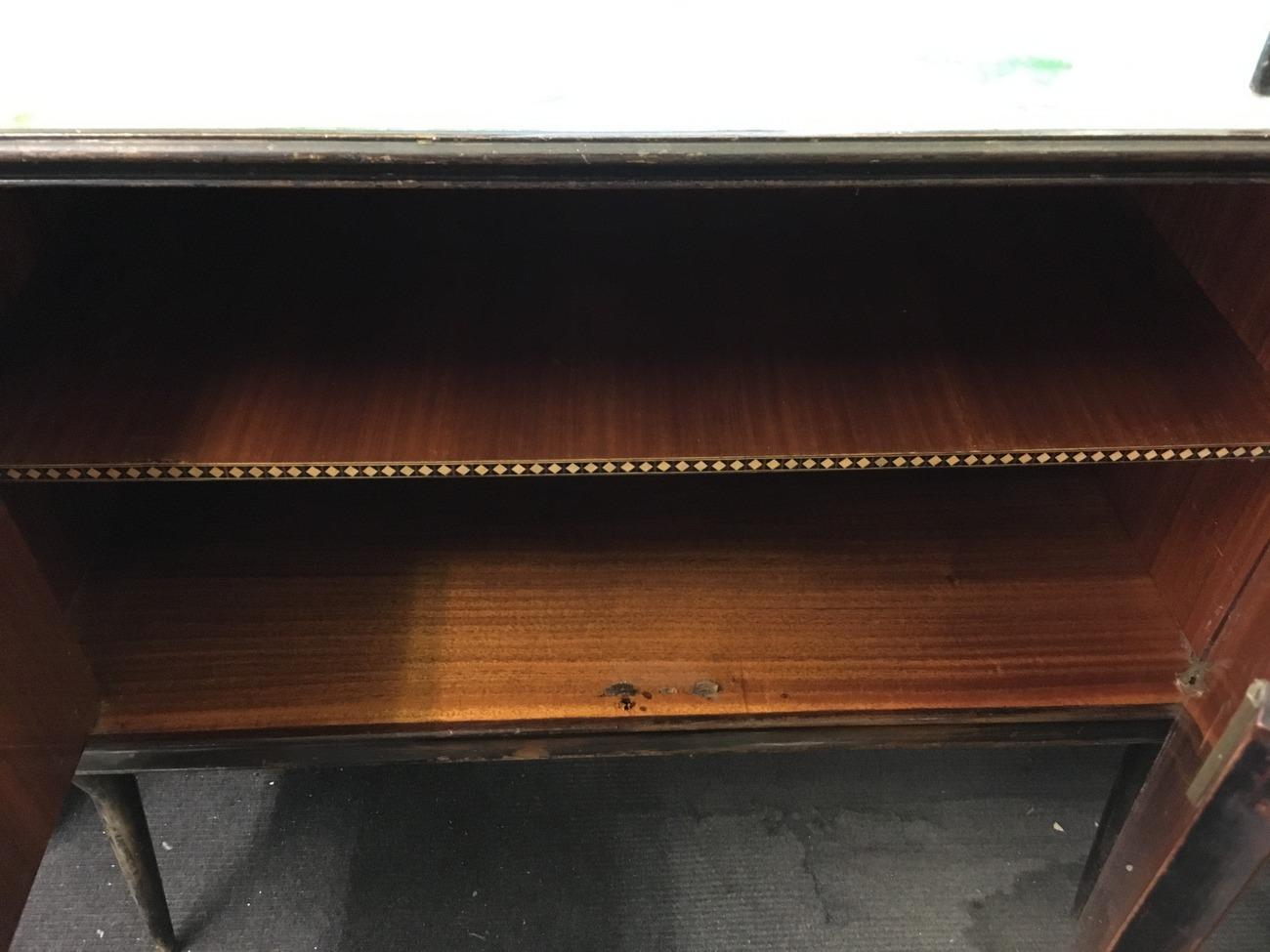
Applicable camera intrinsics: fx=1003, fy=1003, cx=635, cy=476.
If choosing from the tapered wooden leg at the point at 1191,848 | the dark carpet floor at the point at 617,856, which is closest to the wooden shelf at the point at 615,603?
the tapered wooden leg at the point at 1191,848

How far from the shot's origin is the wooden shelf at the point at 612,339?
501 millimetres

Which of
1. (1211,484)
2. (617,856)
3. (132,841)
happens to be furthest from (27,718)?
(1211,484)

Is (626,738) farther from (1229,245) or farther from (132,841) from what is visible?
(1229,245)

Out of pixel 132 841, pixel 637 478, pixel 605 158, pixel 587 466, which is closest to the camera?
pixel 605 158

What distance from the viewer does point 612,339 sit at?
1.86ft

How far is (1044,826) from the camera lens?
2.56 feet

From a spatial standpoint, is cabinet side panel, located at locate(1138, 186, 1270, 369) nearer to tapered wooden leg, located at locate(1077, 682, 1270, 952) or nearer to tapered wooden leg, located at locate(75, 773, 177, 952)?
tapered wooden leg, located at locate(1077, 682, 1270, 952)

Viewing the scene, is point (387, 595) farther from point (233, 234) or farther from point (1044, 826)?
point (1044, 826)

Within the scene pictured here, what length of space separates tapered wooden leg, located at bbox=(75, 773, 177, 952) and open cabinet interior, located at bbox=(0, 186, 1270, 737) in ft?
0.18

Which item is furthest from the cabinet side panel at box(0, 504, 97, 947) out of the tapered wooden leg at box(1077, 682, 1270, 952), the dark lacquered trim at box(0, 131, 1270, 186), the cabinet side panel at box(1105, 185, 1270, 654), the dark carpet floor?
the cabinet side panel at box(1105, 185, 1270, 654)

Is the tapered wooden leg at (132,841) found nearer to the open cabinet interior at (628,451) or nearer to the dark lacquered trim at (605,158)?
the open cabinet interior at (628,451)

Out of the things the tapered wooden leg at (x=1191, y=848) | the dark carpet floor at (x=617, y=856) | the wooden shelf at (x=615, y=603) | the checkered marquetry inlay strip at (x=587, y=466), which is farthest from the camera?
the dark carpet floor at (x=617, y=856)

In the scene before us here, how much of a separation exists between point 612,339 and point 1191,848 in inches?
14.4

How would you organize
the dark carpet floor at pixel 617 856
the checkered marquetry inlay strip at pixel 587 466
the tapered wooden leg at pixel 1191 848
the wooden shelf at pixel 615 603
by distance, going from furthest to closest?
1. the dark carpet floor at pixel 617 856
2. the wooden shelf at pixel 615 603
3. the checkered marquetry inlay strip at pixel 587 466
4. the tapered wooden leg at pixel 1191 848
